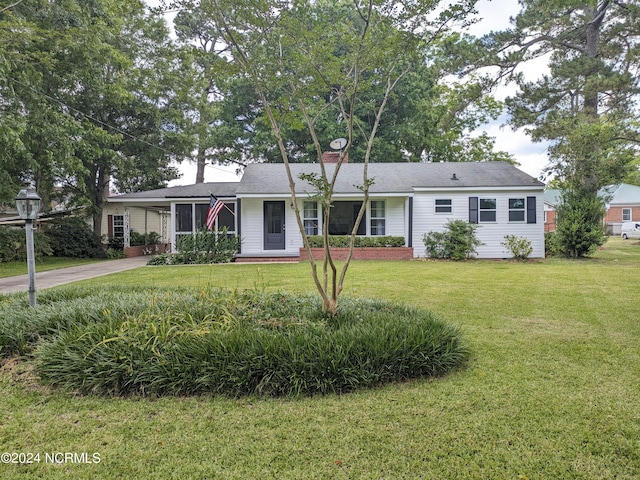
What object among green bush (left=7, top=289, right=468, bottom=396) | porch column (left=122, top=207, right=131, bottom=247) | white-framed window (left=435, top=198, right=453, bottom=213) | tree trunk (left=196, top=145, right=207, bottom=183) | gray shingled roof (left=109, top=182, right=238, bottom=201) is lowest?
green bush (left=7, top=289, right=468, bottom=396)

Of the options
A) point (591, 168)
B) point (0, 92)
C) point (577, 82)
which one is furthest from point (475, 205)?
point (0, 92)

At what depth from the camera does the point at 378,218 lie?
49.8ft

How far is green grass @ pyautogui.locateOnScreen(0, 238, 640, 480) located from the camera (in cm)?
207

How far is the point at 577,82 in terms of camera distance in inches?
540

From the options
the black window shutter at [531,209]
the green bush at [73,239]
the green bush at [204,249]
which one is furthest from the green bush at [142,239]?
the black window shutter at [531,209]

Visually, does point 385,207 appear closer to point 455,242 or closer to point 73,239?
point 455,242

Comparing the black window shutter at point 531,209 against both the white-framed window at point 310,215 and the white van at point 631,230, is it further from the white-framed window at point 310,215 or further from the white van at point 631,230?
the white van at point 631,230

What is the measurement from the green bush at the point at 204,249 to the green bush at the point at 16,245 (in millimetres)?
5813

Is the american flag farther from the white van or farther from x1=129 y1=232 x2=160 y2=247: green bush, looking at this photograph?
the white van

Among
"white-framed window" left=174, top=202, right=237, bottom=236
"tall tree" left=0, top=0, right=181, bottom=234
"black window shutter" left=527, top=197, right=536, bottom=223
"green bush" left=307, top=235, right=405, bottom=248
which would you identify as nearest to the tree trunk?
"tall tree" left=0, top=0, right=181, bottom=234

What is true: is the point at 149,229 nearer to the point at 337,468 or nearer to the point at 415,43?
the point at 415,43

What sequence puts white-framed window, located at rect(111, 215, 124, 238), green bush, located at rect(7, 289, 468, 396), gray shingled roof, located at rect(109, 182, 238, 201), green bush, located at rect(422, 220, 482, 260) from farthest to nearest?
white-framed window, located at rect(111, 215, 124, 238) → gray shingled roof, located at rect(109, 182, 238, 201) → green bush, located at rect(422, 220, 482, 260) → green bush, located at rect(7, 289, 468, 396)

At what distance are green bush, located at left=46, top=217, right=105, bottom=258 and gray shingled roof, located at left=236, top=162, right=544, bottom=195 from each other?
8.34m

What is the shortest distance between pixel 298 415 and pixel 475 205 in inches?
530
